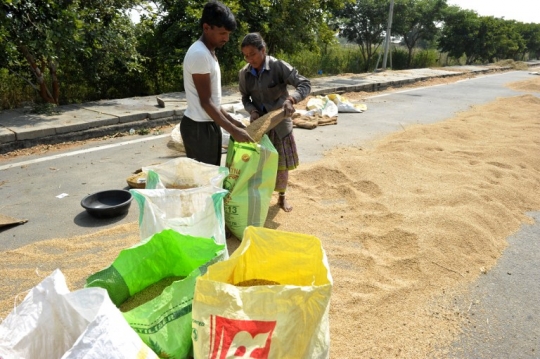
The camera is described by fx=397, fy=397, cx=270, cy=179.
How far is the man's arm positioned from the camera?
245cm

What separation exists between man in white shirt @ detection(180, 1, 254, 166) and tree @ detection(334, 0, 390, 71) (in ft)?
69.8

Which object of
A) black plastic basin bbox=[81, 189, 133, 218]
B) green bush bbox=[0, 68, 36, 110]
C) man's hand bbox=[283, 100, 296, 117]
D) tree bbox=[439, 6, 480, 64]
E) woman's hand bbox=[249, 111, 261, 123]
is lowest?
black plastic basin bbox=[81, 189, 133, 218]

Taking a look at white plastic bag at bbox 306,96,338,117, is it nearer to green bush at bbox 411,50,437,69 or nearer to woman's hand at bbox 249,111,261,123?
woman's hand at bbox 249,111,261,123

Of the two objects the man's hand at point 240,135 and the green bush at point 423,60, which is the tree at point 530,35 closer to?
the green bush at point 423,60

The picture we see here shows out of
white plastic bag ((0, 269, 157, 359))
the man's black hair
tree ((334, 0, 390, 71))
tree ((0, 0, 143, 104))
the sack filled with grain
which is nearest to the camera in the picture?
white plastic bag ((0, 269, 157, 359))

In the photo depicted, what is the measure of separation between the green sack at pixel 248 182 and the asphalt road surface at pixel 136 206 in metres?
1.11

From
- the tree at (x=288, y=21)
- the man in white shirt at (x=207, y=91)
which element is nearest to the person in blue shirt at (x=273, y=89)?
the man in white shirt at (x=207, y=91)

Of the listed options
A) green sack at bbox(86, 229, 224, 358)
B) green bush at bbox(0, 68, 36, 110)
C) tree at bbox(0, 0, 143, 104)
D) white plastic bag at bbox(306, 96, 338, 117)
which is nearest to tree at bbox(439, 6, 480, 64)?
white plastic bag at bbox(306, 96, 338, 117)

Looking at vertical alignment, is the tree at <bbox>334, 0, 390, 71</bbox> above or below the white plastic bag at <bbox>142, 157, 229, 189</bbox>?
above

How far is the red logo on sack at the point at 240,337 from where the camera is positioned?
4.37 feet

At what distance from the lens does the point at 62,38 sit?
589 cm

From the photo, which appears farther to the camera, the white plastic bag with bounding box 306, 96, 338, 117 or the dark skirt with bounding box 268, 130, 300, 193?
the white plastic bag with bounding box 306, 96, 338, 117

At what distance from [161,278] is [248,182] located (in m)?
1.06

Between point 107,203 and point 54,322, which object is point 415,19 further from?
point 54,322
